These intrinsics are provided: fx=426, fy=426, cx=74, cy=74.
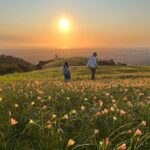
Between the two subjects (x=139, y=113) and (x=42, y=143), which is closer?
(x=42, y=143)

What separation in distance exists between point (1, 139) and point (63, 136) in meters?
0.96

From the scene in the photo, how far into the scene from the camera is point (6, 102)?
918cm

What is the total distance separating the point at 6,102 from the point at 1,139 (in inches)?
123

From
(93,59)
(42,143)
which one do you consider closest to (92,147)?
(42,143)

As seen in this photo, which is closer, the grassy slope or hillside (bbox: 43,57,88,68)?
the grassy slope

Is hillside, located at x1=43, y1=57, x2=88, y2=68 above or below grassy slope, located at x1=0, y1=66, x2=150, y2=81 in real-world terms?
below

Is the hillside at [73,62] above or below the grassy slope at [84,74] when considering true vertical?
below

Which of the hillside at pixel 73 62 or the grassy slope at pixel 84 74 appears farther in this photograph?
the hillside at pixel 73 62

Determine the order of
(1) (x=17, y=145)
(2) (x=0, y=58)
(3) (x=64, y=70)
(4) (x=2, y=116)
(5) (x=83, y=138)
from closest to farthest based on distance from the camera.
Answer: (1) (x=17, y=145) → (5) (x=83, y=138) → (4) (x=2, y=116) → (3) (x=64, y=70) → (2) (x=0, y=58)

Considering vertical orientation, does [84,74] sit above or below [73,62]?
Result: above

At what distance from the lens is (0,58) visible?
382 feet

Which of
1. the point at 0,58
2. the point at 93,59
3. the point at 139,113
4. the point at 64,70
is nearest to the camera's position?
the point at 139,113

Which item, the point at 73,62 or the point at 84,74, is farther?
the point at 73,62

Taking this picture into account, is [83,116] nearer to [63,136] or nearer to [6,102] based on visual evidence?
[63,136]
